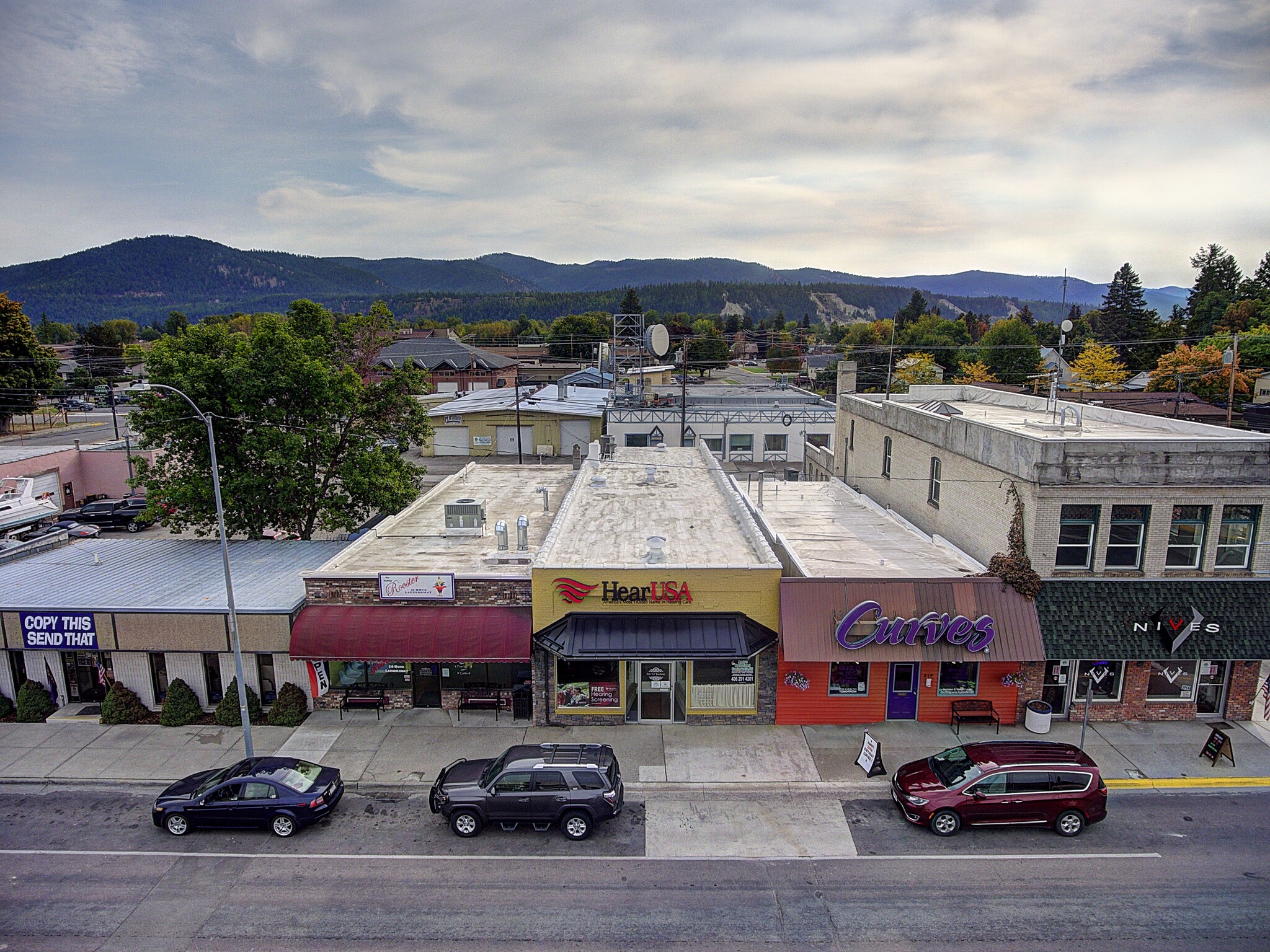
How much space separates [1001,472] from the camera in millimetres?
21391

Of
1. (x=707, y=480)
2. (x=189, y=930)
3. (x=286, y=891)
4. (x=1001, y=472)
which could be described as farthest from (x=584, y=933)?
(x=707, y=480)

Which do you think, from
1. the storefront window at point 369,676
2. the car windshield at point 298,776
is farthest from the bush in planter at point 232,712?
the car windshield at point 298,776

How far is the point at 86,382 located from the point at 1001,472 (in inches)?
4976

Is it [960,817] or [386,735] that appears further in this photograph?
[386,735]

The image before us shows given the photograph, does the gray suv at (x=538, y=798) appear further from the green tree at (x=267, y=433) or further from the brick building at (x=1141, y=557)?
the green tree at (x=267, y=433)

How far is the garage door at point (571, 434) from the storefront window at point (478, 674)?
156 feet

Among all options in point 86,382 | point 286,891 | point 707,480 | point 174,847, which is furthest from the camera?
point 86,382

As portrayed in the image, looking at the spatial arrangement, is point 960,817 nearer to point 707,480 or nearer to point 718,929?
point 718,929

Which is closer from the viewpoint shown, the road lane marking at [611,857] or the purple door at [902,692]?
the road lane marking at [611,857]

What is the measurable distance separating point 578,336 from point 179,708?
161 meters

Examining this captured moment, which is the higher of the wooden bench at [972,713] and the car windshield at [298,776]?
the car windshield at [298,776]

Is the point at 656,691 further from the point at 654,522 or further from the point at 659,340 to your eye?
the point at 659,340

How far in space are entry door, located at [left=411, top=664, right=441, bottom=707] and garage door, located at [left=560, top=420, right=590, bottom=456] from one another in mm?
47483

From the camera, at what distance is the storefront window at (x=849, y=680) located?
2095 cm
